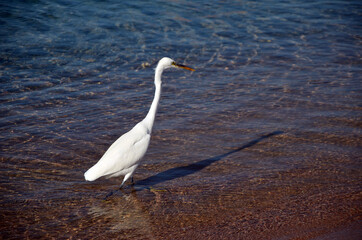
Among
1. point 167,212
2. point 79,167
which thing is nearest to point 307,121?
point 167,212

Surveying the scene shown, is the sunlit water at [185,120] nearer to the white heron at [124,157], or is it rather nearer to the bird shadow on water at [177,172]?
the bird shadow on water at [177,172]

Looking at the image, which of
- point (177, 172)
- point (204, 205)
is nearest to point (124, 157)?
point (177, 172)

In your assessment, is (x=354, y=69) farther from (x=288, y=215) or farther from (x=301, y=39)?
(x=288, y=215)

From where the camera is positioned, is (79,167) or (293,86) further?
(293,86)

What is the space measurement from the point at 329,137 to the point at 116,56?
17.8ft

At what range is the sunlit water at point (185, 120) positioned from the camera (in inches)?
178

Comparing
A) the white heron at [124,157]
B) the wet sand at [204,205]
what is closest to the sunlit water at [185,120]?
the wet sand at [204,205]

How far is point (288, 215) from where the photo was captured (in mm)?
4441

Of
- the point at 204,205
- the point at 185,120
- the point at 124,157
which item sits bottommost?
the point at 204,205

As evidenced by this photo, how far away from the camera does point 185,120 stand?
276 inches

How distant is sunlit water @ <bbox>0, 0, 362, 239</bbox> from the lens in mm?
4516

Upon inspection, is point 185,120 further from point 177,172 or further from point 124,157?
point 124,157

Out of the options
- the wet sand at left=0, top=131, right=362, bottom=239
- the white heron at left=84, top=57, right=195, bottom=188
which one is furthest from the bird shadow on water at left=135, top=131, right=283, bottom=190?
the white heron at left=84, top=57, right=195, bottom=188

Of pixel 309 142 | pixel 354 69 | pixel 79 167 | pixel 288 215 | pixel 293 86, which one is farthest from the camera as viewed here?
pixel 354 69
